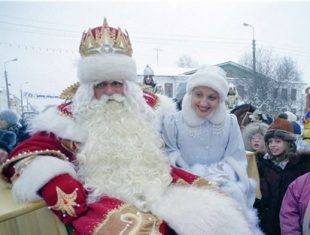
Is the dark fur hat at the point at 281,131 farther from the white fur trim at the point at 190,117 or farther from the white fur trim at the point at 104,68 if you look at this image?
the white fur trim at the point at 104,68

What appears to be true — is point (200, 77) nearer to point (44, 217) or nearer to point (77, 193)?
point (77, 193)

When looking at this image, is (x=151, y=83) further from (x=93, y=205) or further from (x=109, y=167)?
(x=93, y=205)

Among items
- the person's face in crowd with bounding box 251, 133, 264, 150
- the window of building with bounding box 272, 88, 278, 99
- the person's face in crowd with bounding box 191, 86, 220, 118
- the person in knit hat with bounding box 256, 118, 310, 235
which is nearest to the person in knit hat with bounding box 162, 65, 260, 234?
the person's face in crowd with bounding box 191, 86, 220, 118

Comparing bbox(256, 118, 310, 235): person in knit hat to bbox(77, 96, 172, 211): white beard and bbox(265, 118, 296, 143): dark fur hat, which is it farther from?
bbox(77, 96, 172, 211): white beard

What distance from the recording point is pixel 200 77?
2.32 metres

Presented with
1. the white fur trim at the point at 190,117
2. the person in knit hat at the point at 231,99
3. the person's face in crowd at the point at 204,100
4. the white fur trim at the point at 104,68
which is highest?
the white fur trim at the point at 104,68

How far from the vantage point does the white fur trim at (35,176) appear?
1694 millimetres

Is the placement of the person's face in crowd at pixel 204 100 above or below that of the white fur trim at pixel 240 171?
above

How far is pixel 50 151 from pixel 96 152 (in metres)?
0.28

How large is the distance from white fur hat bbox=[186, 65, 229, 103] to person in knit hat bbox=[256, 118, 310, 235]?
797 millimetres

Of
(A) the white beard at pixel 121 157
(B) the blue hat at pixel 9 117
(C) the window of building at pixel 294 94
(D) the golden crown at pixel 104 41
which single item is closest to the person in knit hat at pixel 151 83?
(B) the blue hat at pixel 9 117

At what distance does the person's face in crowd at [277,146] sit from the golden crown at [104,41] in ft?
5.17

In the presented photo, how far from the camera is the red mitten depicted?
1684 millimetres

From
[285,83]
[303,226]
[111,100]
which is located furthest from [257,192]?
[285,83]
